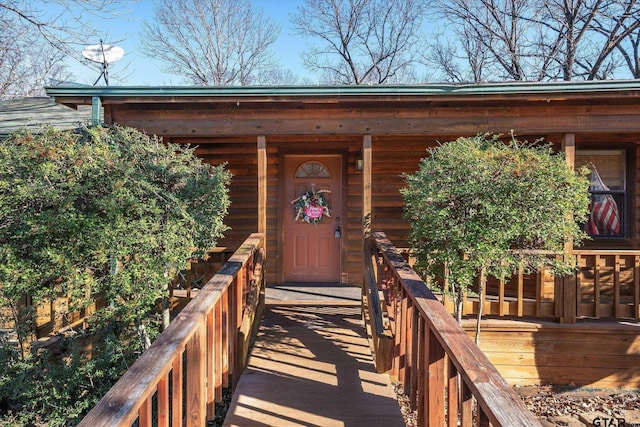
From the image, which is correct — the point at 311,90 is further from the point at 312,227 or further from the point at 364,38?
the point at 364,38

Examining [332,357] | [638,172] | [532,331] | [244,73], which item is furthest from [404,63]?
[332,357]

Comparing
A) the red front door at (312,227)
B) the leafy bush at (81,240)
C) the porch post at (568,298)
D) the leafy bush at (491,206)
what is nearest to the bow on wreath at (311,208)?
the red front door at (312,227)

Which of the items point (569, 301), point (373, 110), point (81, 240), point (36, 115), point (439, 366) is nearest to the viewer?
point (439, 366)

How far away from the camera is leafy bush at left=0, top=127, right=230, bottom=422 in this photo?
360 cm

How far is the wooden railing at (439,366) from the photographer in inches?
56.1

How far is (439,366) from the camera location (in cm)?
210

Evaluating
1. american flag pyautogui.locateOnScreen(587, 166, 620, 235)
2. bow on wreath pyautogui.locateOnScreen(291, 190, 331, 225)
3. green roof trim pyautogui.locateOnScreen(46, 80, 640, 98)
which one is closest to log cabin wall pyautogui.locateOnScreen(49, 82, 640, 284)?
green roof trim pyautogui.locateOnScreen(46, 80, 640, 98)

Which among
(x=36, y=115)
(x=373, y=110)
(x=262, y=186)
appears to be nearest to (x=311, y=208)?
(x=262, y=186)

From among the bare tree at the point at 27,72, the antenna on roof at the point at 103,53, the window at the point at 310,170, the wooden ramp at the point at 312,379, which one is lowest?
the wooden ramp at the point at 312,379

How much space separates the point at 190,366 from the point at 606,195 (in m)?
6.91

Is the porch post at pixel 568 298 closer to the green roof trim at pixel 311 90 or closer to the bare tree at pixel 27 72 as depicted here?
the green roof trim at pixel 311 90

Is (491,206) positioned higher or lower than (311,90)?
lower

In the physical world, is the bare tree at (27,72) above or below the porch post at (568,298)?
above

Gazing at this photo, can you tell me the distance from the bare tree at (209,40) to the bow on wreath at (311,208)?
17.7 m
